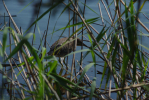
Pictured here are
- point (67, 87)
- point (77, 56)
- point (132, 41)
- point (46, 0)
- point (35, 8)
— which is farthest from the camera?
point (77, 56)

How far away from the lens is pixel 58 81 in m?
0.76

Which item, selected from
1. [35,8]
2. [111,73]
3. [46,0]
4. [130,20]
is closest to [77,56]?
[111,73]

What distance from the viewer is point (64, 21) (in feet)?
6.48

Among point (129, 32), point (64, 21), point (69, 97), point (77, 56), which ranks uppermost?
point (64, 21)

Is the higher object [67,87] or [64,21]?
[64,21]

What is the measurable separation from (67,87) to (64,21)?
1.28 metres

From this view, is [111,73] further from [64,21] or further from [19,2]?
[64,21]

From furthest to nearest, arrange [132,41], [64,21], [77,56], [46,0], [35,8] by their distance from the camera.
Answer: [64,21] → [77,56] → [132,41] → [46,0] → [35,8]

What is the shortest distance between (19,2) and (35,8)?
0.12 ft

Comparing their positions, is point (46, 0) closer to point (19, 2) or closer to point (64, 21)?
point (19, 2)

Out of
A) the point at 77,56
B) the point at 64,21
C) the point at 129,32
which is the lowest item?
the point at 77,56

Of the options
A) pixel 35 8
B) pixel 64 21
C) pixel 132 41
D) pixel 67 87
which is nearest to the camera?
pixel 35 8

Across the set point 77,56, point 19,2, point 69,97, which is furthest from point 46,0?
point 77,56

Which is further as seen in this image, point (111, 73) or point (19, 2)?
point (111, 73)
